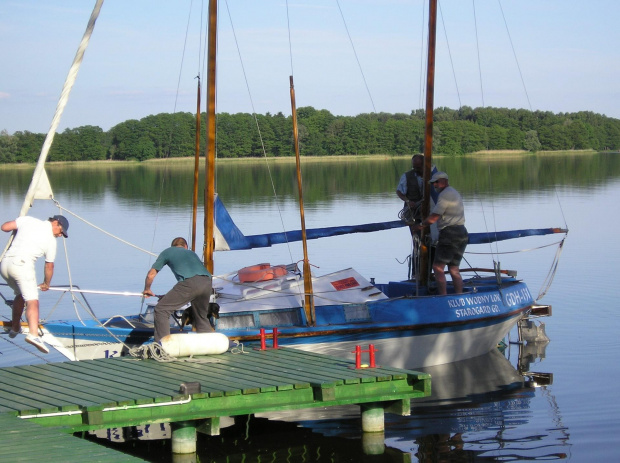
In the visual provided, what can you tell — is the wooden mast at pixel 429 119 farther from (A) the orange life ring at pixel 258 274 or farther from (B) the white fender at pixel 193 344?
(B) the white fender at pixel 193 344

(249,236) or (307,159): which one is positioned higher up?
(307,159)

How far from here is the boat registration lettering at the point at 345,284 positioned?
14.9m

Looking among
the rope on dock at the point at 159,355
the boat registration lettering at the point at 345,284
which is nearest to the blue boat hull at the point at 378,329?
the rope on dock at the point at 159,355

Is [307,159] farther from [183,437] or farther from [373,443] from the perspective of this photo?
[183,437]

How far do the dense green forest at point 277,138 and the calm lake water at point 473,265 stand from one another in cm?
6401

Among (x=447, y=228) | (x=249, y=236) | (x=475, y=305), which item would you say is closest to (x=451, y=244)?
(x=447, y=228)

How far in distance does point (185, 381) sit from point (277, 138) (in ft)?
349

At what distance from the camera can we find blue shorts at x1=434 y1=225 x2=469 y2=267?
1521cm

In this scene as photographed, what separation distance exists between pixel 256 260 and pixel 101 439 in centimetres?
1549

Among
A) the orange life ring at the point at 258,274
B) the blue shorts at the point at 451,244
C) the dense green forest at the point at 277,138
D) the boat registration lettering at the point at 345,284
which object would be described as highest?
the dense green forest at the point at 277,138

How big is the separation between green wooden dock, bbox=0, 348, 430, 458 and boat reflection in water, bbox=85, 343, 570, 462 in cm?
48

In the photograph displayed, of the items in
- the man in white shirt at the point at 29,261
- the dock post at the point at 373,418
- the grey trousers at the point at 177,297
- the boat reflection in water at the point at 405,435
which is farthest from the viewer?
the grey trousers at the point at 177,297

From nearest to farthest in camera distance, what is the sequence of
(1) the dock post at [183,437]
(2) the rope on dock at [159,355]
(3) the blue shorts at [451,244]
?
(1) the dock post at [183,437]
(2) the rope on dock at [159,355]
(3) the blue shorts at [451,244]

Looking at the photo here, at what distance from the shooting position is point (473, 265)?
25.1 metres
